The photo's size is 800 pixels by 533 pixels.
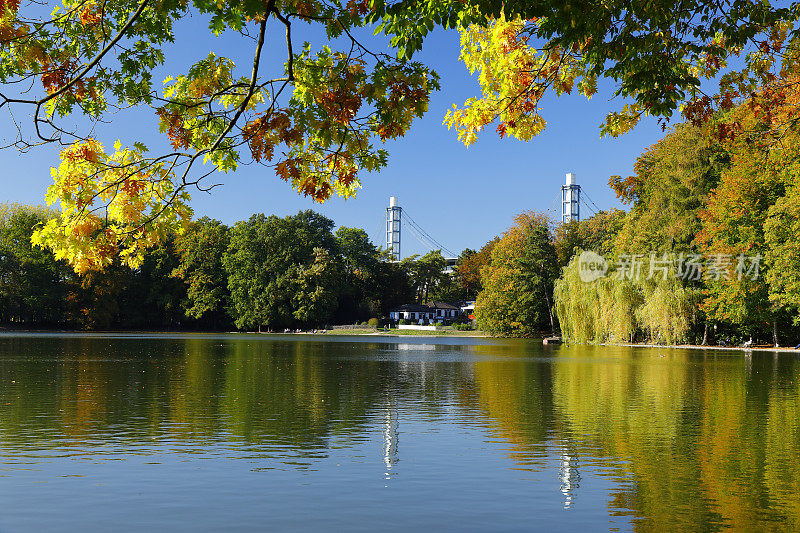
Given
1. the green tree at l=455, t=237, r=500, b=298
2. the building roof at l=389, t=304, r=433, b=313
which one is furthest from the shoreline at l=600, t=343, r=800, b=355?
the building roof at l=389, t=304, r=433, b=313

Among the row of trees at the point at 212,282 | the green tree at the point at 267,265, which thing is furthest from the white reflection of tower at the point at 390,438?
the green tree at the point at 267,265

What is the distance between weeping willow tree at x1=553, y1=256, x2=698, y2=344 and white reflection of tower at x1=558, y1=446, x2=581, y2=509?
109 feet

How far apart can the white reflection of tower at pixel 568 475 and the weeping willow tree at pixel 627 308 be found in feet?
109

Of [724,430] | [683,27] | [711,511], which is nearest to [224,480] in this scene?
[711,511]

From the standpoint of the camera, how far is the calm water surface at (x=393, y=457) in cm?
629

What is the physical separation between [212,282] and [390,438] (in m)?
76.2

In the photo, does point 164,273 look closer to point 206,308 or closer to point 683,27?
point 206,308

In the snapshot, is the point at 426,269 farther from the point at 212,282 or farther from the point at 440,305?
the point at 212,282

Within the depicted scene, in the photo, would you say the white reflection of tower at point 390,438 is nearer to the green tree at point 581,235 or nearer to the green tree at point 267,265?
the green tree at point 581,235

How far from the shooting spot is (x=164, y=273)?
8338cm

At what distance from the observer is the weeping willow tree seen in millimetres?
39938

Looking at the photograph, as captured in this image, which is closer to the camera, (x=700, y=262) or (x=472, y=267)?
(x=700, y=262)

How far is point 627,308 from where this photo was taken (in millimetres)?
40875

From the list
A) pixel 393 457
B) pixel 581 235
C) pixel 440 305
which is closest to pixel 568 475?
pixel 393 457
